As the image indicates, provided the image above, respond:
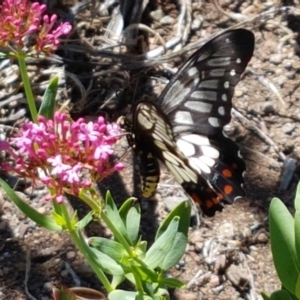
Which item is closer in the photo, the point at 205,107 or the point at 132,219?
the point at 132,219

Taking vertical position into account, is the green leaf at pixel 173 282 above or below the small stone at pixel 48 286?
above

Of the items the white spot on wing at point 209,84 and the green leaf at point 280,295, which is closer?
the green leaf at point 280,295

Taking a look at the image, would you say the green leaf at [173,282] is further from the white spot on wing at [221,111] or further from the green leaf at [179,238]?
the white spot on wing at [221,111]

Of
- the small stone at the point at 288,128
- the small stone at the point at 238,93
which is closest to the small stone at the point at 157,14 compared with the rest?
the small stone at the point at 238,93

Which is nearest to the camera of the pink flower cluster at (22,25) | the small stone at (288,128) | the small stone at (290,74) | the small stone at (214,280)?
the pink flower cluster at (22,25)

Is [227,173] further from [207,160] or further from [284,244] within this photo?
[284,244]

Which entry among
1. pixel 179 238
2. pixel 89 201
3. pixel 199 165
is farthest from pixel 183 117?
pixel 89 201
